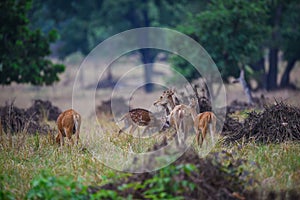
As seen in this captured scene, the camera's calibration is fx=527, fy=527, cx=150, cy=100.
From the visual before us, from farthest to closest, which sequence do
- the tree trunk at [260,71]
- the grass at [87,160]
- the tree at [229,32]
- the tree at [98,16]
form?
the tree at [98,16], the tree trunk at [260,71], the tree at [229,32], the grass at [87,160]

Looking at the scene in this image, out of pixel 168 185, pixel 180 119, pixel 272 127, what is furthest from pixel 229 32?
pixel 168 185

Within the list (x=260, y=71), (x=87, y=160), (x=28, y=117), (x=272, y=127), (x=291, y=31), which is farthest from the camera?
(x=260, y=71)

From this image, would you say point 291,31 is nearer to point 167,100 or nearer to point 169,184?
point 167,100

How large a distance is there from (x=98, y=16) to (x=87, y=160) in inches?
1061

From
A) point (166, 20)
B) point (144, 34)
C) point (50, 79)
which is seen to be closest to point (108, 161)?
point (50, 79)

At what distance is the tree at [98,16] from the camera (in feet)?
115

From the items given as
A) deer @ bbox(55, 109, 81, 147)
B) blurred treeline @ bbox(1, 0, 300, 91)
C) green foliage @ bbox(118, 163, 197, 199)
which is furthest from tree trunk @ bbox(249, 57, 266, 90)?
green foliage @ bbox(118, 163, 197, 199)

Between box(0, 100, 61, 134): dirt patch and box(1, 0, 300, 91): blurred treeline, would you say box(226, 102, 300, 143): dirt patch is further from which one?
box(1, 0, 300, 91): blurred treeline

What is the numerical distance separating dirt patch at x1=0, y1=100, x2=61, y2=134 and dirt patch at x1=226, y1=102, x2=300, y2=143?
4.24m

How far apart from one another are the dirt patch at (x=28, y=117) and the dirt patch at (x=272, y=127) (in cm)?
424

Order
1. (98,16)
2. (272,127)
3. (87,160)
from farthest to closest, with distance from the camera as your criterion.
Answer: (98,16)
(272,127)
(87,160)

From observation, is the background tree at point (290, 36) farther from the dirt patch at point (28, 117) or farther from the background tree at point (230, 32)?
the dirt patch at point (28, 117)

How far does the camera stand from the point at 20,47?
1902cm

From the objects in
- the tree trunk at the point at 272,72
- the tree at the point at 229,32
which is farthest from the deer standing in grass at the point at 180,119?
the tree trunk at the point at 272,72
